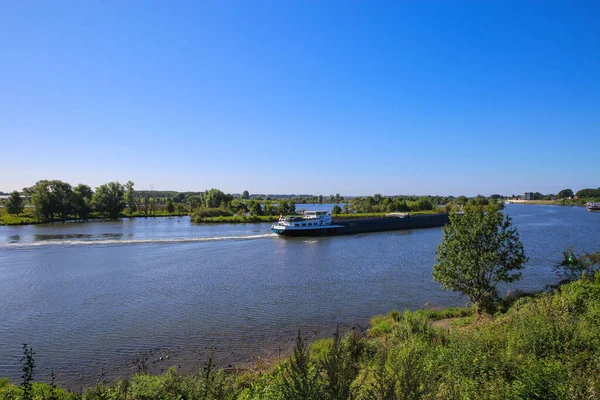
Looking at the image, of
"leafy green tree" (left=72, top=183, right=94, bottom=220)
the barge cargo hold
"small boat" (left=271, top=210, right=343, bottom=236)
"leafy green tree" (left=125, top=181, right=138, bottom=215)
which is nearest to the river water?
"small boat" (left=271, top=210, right=343, bottom=236)

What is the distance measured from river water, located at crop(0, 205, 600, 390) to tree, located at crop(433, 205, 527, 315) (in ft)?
12.7

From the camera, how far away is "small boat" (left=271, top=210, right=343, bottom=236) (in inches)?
2616

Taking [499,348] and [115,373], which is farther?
[115,373]

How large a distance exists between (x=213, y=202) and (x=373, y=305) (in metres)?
102

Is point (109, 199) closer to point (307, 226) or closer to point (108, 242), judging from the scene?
point (108, 242)

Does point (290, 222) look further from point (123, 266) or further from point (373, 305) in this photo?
point (373, 305)

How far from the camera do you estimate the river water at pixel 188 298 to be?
16891 mm

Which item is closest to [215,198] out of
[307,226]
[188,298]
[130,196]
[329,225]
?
[130,196]

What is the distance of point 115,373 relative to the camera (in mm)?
14781

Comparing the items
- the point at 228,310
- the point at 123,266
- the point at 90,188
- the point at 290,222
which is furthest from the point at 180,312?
the point at 90,188

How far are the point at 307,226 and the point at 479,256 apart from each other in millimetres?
50639

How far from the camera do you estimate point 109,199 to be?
325 feet

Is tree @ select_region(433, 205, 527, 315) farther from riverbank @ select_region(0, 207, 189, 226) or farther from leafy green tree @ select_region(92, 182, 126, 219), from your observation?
leafy green tree @ select_region(92, 182, 126, 219)

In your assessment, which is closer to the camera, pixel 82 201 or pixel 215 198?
pixel 82 201
